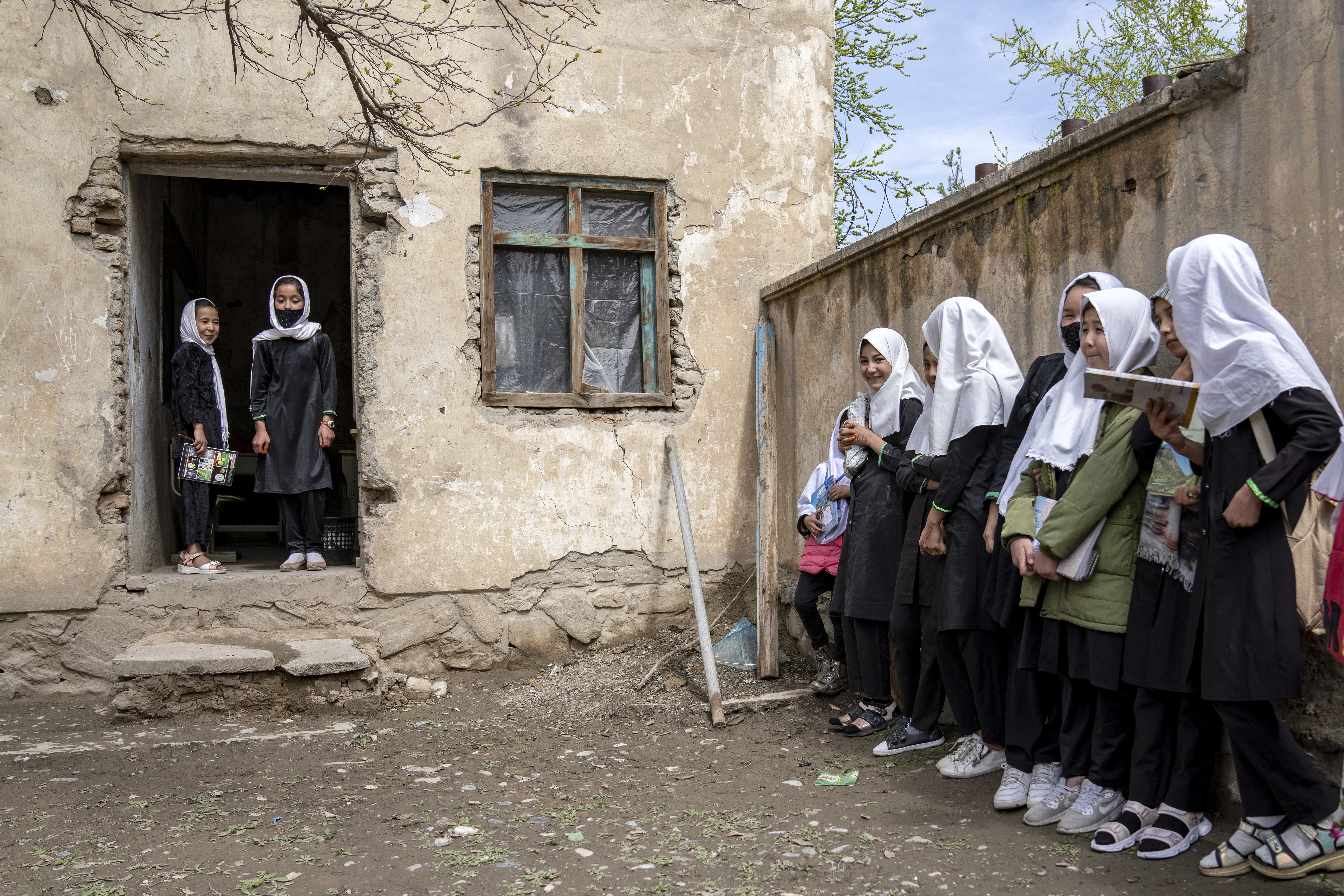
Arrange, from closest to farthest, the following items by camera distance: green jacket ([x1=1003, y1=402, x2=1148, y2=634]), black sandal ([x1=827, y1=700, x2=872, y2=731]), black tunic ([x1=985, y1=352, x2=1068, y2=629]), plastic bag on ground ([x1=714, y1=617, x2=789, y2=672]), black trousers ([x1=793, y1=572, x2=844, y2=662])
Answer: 1. green jacket ([x1=1003, y1=402, x2=1148, y2=634])
2. black tunic ([x1=985, y1=352, x2=1068, y2=629])
3. black sandal ([x1=827, y1=700, x2=872, y2=731])
4. black trousers ([x1=793, y1=572, x2=844, y2=662])
5. plastic bag on ground ([x1=714, y1=617, x2=789, y2=672])

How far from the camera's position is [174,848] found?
9.84 ft

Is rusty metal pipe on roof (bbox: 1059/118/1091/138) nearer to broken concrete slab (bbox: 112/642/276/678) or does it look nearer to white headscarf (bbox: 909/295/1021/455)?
white headscarf (bbox: 909/295/1021/455)

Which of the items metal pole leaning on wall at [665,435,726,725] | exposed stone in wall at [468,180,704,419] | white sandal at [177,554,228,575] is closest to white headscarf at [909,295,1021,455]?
metal pole leaning on wall at [665,435,726,725]

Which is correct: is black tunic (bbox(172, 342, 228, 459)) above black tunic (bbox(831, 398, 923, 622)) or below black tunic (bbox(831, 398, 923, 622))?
above

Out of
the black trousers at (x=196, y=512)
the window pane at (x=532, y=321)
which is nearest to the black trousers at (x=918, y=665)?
the window pane at (x=532, y=321)

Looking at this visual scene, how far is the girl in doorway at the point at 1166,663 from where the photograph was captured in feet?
8.58

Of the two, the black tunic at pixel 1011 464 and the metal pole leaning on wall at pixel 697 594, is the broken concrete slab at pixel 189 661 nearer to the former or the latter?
the metal pole leaning on wall at pixel 697 594

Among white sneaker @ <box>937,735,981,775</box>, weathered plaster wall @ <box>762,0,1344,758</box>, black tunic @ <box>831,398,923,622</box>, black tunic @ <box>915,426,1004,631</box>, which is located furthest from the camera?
black tunic @ <box>831,398,923,622</box>

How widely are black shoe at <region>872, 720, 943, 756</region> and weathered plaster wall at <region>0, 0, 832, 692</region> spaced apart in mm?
2186

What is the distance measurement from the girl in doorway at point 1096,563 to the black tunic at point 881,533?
3.38 feet

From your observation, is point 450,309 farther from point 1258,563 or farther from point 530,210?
point 1258,563

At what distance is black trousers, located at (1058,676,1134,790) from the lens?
286 cm

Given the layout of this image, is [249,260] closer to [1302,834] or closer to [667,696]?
[667,696]

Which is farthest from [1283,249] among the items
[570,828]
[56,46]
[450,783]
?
[56,46]
